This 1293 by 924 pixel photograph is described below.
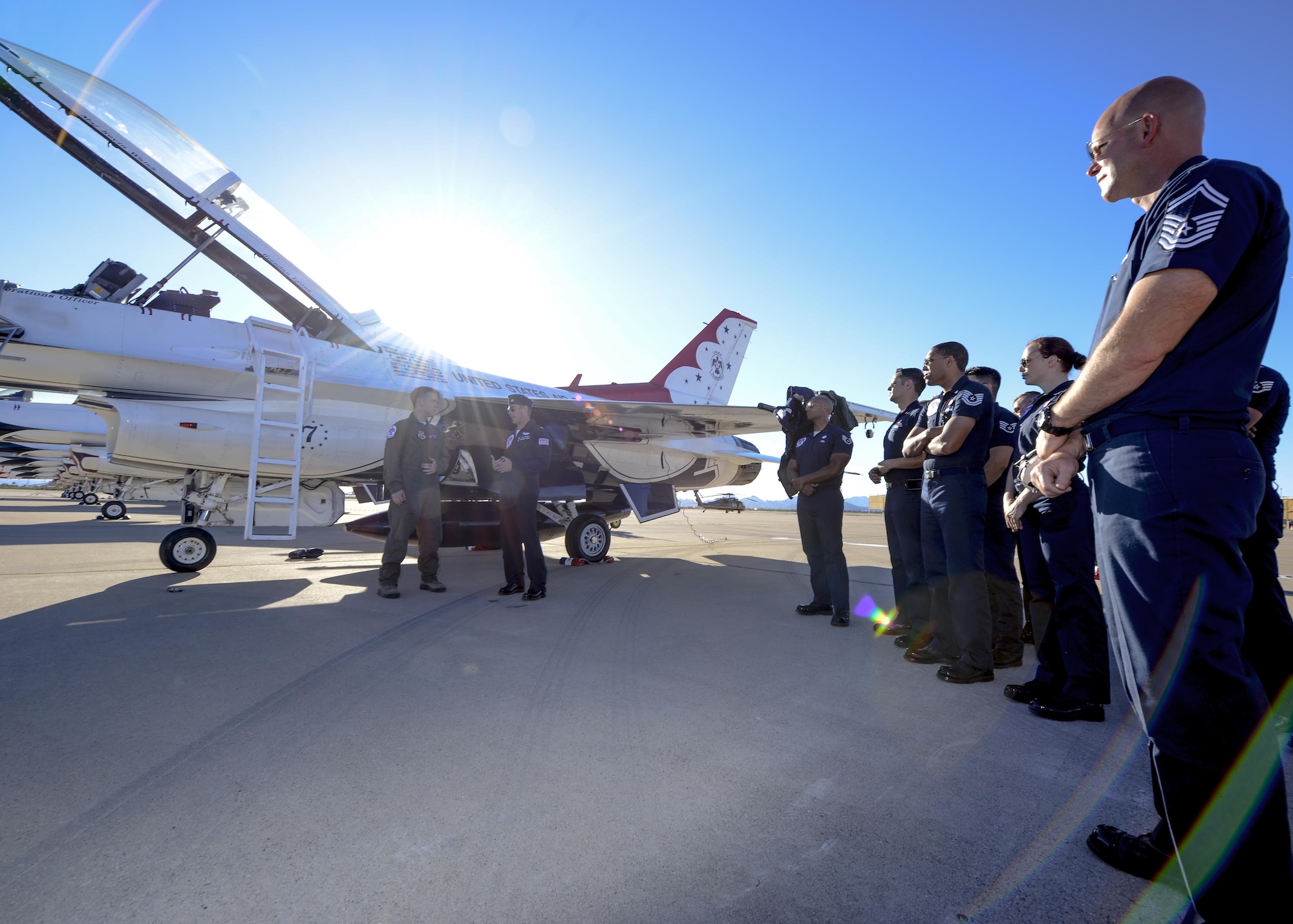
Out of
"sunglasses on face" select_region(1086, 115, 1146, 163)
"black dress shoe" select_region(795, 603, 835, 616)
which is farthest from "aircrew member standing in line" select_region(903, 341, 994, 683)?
"sunglasses on face" select_region(1086, 115, 1146, 163)

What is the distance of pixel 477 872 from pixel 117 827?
1.02m

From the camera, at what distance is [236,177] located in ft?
20.5

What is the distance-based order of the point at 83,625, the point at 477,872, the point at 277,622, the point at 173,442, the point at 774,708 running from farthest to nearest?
the point at 173,442, the point at 277,622, the point at 83,625, the point at 774,708, the point at 477,872

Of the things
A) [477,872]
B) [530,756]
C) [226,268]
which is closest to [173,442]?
[226,268]

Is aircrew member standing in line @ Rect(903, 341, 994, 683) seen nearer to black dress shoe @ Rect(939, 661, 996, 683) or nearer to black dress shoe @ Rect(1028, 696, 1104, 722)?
black dress shoe @ Rect(939, 661, 996, 683)


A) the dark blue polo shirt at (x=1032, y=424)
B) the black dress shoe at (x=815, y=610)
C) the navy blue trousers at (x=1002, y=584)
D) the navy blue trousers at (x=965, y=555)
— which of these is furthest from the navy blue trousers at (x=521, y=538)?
the dark blue polo shirt at (x=1032, y=424)

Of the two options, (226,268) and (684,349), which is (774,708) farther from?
(684,349)

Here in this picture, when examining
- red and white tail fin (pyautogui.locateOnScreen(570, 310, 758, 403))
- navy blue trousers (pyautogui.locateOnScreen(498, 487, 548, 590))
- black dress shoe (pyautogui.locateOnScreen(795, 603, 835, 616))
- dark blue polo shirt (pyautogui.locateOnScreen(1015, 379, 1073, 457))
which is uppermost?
red and white tail fin (pyautogui.locateOnScreen(570, 310, 758, 403))

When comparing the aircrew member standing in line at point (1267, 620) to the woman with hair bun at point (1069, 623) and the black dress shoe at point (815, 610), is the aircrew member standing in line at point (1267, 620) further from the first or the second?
the black dress shoe at point (815, 610)

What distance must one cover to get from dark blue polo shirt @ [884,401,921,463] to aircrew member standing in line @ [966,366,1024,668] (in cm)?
54

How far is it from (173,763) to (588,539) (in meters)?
6.63

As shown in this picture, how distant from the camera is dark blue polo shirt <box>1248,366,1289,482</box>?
240 cm

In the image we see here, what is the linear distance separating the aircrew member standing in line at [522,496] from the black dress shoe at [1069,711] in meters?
3.64

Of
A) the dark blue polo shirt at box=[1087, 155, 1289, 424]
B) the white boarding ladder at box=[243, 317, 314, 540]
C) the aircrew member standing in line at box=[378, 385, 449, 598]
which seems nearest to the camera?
the dark blue polo shirt at box=[1087, 155, 1289, 424]
